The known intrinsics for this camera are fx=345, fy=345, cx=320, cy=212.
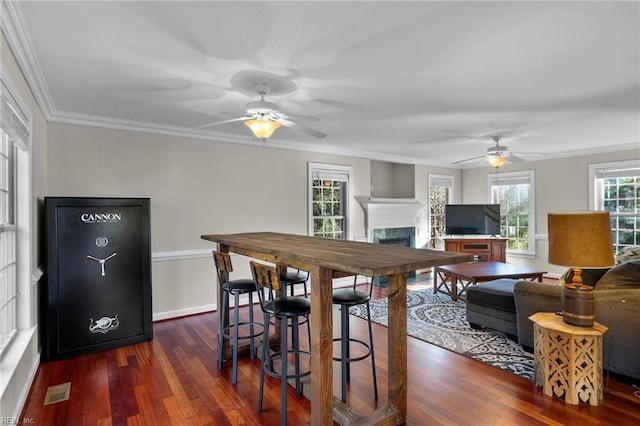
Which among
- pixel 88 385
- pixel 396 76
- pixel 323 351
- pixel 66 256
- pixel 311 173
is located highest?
pixel 396 76

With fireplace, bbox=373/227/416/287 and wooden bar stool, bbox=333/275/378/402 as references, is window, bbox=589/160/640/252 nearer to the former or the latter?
fireplace, bbox=373/227/416/287

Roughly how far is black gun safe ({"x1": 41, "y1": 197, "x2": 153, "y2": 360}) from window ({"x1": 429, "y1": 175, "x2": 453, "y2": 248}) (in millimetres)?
5625

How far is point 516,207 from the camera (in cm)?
696

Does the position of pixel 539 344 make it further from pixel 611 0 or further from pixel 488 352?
pixel 611 0

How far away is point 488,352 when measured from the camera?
3191 millimetres

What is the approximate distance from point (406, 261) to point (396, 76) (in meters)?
1.64

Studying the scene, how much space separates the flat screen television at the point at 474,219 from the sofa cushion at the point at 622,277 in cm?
396

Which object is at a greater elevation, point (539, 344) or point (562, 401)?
point (539, 344)

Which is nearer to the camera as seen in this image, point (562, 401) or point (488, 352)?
point (562, 401)

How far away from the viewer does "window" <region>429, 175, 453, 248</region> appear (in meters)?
7.36

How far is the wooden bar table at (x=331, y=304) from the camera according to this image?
1.69 m

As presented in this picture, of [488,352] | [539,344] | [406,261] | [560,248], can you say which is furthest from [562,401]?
[406,261]

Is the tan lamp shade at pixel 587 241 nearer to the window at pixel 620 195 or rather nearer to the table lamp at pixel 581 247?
the table lamp at pixel 581 247

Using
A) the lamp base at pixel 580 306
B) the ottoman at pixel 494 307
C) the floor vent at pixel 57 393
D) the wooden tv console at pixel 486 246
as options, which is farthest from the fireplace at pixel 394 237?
the floor vent at pixel 57 393
